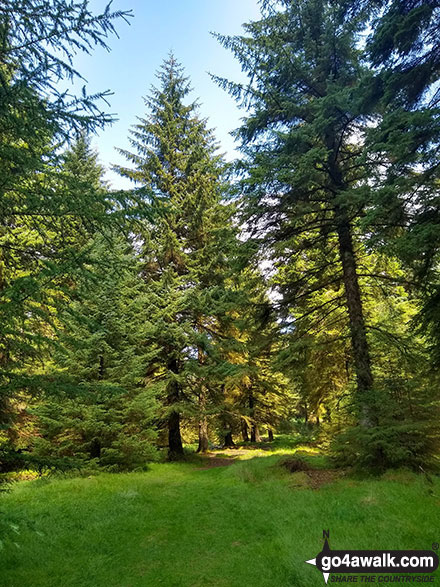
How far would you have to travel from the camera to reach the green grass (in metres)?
4.52

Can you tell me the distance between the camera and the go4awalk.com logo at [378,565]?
3.77 metres

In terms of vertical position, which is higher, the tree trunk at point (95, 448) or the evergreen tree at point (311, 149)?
the evergreen tree at point (311, 149)

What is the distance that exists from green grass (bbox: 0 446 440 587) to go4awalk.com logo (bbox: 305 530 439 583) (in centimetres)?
16

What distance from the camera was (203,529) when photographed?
6406 millimetres

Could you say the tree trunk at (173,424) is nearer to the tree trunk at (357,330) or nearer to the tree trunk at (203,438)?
the tree trunk at (203,438)

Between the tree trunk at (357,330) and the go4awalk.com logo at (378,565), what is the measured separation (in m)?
3.81

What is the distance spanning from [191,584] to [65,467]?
2.43 m

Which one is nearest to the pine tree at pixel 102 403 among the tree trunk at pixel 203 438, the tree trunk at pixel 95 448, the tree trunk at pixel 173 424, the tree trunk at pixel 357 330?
the tree trunk at pixel 95 448

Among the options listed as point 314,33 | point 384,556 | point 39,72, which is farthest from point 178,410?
point 314,33

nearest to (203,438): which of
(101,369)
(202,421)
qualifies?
→ (202,421)

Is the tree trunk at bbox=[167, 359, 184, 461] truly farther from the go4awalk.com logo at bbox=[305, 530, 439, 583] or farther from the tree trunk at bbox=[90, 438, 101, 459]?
the go4awalk.com logo at bbox=[305, 530, 439, 583]

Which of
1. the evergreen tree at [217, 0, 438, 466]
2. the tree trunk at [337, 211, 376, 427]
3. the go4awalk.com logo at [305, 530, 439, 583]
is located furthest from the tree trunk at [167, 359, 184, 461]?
the go4awalk.com logo at [305, 530, 439, 583]

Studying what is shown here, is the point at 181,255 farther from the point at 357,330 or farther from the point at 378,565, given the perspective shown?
the point at 378,565

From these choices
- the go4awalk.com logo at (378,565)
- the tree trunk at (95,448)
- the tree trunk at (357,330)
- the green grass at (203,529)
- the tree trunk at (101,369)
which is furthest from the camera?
the tree trunk at (101,369)
